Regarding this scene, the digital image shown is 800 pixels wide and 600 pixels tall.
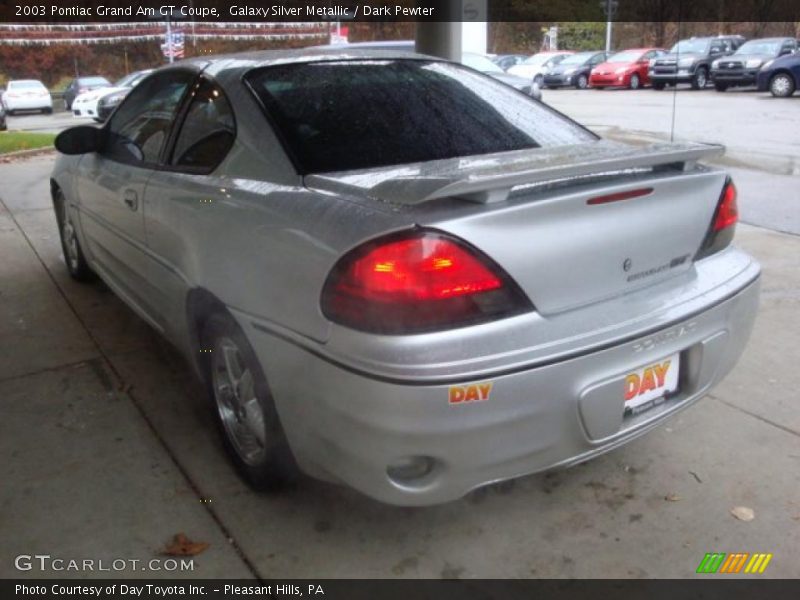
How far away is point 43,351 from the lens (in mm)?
4168

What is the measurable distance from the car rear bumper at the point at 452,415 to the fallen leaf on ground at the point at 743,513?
541 mm

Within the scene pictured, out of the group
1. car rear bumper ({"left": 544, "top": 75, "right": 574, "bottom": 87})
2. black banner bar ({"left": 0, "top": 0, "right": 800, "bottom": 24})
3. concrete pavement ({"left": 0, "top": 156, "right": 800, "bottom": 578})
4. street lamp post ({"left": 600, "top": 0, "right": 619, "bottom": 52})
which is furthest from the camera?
car rear bumper ({"left": 544, "top": 75, "right": 574, "bottom": 87})

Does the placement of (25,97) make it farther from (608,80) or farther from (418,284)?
(418,284)

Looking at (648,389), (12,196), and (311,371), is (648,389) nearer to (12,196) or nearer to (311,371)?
(311,371)

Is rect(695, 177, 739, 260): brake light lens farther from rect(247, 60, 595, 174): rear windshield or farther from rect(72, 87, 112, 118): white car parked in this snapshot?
rect(72, 87, 112, 118): white car parked

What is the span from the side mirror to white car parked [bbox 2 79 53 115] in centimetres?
2745

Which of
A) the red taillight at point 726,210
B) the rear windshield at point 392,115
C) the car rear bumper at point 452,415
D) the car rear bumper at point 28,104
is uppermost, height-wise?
the rear windshield at point 392,115

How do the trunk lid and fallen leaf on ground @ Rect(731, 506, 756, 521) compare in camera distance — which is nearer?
Answer: the trunk lid

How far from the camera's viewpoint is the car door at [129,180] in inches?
135

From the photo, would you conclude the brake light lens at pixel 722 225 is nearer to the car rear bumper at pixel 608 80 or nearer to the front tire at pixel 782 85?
the front tire at pixel 782 85

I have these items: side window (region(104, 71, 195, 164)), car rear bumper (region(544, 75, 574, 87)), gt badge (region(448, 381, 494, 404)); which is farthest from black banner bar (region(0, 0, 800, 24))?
gt badge (region(448, 381, 494, 404))

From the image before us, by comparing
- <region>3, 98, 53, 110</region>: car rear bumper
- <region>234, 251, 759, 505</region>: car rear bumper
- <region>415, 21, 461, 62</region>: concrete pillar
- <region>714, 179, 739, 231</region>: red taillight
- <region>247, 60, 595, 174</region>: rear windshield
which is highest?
<region>415, 21, 461, 62</region>: concrete pillar

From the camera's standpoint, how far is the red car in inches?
894

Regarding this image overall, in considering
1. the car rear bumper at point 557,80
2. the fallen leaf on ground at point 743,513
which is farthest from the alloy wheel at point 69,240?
the car rear bumper at point 557,80
